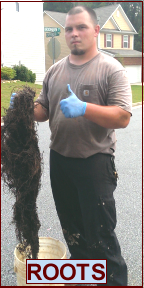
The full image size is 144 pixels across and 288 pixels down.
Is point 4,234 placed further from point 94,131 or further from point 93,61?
point 93,61

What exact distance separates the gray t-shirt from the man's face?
0.34 feet

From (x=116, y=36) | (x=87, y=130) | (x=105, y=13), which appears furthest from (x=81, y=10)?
(x=116, y=36)

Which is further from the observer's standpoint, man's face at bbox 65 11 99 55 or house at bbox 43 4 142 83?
house at bbox 43 4 142 83

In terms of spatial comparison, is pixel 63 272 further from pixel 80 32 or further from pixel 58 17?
pixel 58 17

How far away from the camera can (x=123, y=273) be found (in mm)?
2252

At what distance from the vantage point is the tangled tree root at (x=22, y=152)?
74.6 inches

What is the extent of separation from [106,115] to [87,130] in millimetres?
259

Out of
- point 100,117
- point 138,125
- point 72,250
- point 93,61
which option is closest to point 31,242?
point 72,250

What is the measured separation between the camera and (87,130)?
6.67 ft

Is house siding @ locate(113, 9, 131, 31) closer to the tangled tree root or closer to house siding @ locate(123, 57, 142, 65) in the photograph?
house siding @ locate(123, 57, 142, 65)

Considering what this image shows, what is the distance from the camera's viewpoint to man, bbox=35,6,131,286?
187 cm

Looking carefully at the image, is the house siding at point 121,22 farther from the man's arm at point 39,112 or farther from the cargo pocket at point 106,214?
the cargo pocket at point 106,214

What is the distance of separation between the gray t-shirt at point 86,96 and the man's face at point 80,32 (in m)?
0.10

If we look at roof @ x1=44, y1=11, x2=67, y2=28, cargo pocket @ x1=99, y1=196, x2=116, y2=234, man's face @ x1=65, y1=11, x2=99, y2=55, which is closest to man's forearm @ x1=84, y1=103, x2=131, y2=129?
man's face @ x1=65, y1=11, x2=99, y2=55
